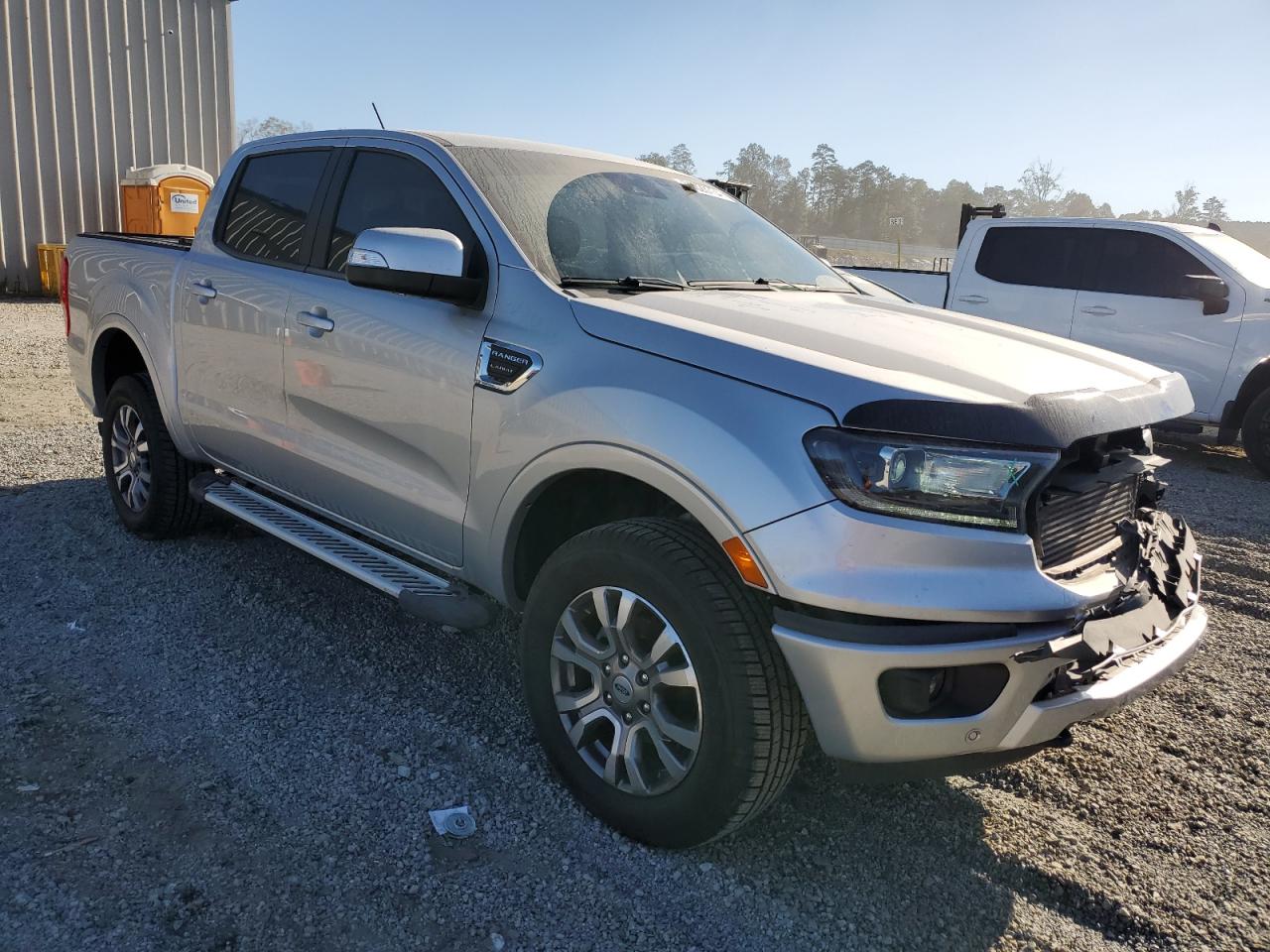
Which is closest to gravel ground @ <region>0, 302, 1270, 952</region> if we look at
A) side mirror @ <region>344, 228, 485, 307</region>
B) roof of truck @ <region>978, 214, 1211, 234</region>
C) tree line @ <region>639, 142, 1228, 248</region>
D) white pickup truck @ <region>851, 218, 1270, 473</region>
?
side mirror @ <region>344, 228, 485, 307</region>

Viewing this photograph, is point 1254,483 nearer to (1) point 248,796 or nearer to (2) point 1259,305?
(2) point 1259,305

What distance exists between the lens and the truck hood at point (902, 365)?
217 cm

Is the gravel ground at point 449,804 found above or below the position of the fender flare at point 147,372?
below

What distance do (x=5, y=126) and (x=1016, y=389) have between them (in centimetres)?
1794

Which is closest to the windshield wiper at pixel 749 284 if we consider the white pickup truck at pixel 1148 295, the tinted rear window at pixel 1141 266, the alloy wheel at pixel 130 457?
the alloy wheel at pixel 130 457

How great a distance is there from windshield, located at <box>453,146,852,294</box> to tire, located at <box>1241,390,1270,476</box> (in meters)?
5.31

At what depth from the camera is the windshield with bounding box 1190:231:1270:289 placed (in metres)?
7.80

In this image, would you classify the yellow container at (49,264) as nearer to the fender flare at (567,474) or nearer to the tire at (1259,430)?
the fender flare at (567,474)

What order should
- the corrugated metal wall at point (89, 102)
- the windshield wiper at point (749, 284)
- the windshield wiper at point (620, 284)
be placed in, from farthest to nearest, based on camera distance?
1. the corrugated metal wall at point (89, 102)
2. the windshield wiper at point (749, 284)
3. the windshield wiper at point (620, 284)

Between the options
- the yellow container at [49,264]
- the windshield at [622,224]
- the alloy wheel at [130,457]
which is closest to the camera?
the windshield at [622,224]

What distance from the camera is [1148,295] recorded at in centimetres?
814

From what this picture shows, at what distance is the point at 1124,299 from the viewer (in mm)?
8234

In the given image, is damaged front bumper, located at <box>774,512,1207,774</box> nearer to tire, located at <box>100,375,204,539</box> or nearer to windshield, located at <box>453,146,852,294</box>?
windshield, located at <box>453,146,852,294</box>

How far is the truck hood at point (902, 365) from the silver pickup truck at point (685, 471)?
0.4 inches
